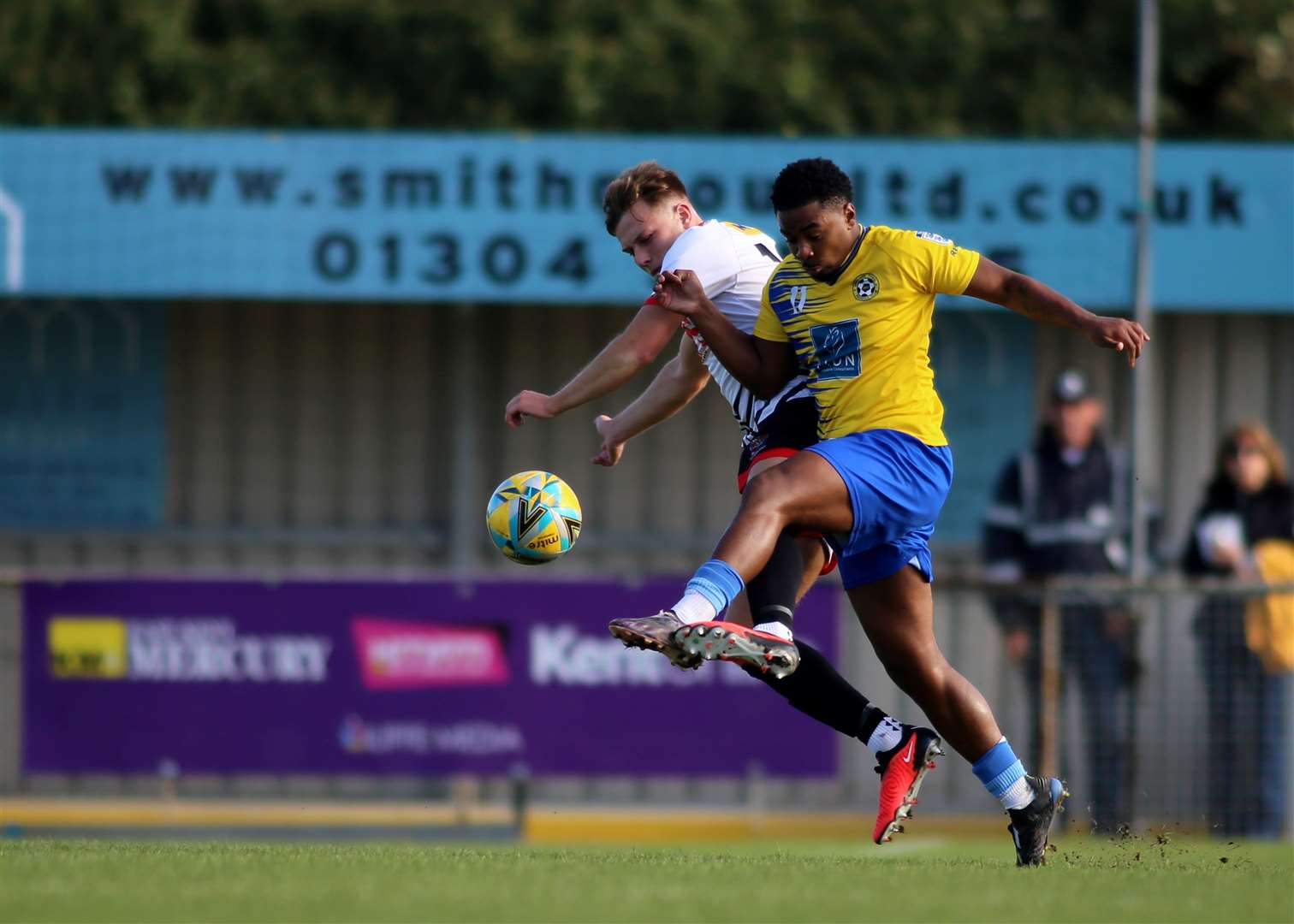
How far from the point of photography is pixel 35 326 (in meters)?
14.4

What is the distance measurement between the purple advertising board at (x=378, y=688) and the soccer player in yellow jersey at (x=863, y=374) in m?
4.38

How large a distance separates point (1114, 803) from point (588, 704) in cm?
302

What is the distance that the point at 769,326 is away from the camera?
738cm

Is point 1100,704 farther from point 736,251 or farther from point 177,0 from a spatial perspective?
point 177,0

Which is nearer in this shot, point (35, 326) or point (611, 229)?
point (611, 229)

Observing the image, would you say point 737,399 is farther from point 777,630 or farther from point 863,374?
point 777,630

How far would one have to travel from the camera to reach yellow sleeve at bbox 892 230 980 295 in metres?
7.18

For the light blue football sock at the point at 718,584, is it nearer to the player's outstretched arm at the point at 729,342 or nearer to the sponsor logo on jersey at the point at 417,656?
the player's outstretched arm at the point at 729,342

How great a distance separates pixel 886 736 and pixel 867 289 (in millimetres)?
1706

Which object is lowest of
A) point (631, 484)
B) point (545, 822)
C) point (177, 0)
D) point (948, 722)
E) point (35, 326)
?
point (545, 822)

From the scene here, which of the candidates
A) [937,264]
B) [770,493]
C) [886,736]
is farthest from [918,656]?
[937,264]

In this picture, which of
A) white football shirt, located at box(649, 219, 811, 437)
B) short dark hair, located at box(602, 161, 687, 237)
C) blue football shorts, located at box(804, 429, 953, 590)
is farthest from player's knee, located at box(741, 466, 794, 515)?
short dark hair, located at box(602, 161, 687, 237)

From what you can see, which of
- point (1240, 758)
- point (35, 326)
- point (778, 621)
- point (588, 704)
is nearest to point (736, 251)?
point (778, 621)

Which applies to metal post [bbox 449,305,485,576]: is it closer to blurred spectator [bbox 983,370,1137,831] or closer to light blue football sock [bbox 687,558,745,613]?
blurred spectator [bbox 983,370,1137,831]
